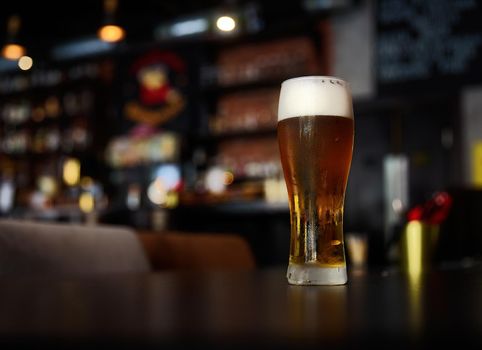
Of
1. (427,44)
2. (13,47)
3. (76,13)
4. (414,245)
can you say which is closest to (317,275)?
(414,245)

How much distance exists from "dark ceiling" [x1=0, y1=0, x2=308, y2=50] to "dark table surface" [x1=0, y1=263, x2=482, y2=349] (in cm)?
608

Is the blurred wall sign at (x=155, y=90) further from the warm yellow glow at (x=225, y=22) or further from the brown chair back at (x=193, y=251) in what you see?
the brown chair back at (x=193, y=251)

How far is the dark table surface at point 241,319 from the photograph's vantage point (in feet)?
0.83

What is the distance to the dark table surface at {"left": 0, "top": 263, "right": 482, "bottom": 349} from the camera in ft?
0.83

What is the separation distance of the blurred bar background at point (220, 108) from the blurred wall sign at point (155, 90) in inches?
0.7

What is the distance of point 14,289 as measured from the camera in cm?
53

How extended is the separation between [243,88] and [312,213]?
5.88 meters

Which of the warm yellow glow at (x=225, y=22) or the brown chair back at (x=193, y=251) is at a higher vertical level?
the warm yellow glow at (x=225, y=22)

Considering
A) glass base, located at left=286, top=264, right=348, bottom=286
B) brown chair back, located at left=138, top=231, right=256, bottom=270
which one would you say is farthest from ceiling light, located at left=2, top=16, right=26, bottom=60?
glass base, located at left=286, top=264, right=348, bottom=286

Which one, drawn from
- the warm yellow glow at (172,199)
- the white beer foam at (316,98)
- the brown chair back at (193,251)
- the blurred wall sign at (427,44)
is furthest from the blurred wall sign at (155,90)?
the white beer foam at (316,98)

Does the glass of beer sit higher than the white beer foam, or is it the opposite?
the white beer foam

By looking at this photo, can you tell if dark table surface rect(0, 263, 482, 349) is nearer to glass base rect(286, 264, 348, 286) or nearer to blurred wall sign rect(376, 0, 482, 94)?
glass base rect(286, 264, 348, 286)

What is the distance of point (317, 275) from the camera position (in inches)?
26.5

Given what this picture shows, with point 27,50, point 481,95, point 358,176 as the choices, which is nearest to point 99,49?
point 27,50
